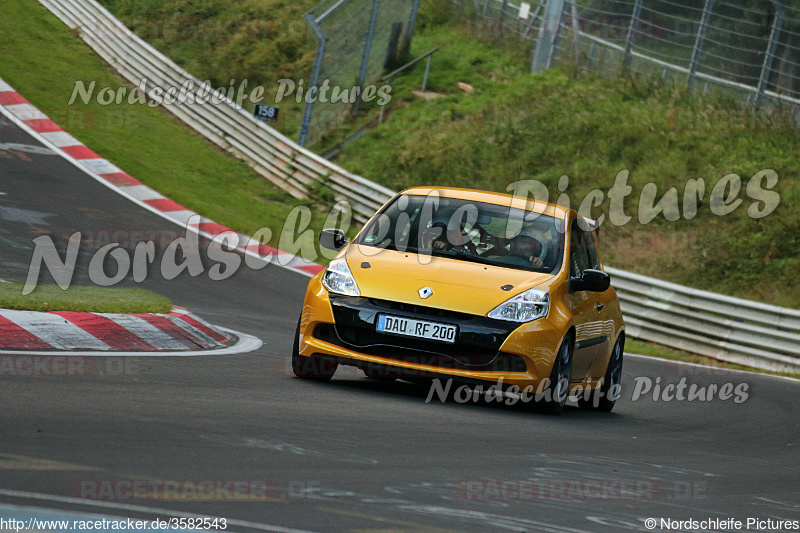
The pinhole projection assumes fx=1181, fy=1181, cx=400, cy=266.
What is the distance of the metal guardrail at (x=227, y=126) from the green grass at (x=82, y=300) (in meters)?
11.5

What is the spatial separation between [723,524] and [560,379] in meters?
3.37

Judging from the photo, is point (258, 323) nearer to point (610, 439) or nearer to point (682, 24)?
point (610, 439)

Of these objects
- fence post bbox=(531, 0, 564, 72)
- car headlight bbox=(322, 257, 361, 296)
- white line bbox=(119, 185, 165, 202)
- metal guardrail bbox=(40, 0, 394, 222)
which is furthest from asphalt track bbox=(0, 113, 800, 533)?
fence post bbox=(531, 0, 564, 72)

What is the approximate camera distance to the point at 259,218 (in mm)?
22203

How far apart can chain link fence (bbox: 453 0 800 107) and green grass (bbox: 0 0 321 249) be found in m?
8.32

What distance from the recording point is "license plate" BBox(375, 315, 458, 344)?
8023mm

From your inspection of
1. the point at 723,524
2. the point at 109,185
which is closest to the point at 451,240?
the point at 723,524

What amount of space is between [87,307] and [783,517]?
558 centimetres

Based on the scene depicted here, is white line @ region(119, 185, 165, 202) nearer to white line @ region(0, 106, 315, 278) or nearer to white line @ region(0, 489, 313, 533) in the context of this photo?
white line @ region(0, 106, 315, 278)

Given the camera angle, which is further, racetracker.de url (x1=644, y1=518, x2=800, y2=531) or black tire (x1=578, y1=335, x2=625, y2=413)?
black tire (x1=578, y1=335, x2=625, y2=413)

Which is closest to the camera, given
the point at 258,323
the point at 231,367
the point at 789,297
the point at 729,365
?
the point at 231,367

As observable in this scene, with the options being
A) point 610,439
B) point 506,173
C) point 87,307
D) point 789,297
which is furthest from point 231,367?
point 506,173

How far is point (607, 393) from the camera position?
33.5ft

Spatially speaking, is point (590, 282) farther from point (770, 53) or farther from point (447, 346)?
point (770, 53)
